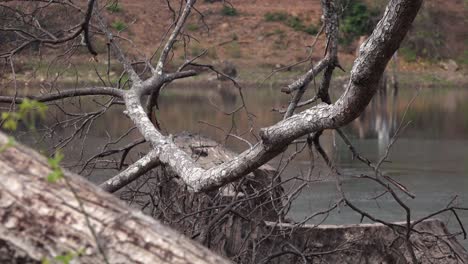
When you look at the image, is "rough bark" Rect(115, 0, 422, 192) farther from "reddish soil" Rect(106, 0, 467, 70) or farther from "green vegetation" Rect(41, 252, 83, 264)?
"reddish soil" Rect(106, 0, 467, 70)

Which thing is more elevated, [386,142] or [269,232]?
[386,142]

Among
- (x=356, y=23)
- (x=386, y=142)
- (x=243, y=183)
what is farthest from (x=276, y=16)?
(x=243, y=183)

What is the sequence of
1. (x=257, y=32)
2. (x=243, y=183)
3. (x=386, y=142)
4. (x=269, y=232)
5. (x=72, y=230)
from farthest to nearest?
1. (x=257, y=32)
2. (x=386, y=142)
3. (x=243, y=183)
4. (x=269, y=232)
5. (x=72, y=230)

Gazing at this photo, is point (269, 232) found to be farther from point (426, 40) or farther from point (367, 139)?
point (426, 40)

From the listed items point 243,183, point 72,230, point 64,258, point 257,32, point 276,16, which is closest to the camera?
point 64,258

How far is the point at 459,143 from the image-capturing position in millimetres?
17547

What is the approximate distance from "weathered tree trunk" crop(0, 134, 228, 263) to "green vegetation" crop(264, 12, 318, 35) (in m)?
30.4

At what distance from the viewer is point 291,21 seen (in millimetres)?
33469

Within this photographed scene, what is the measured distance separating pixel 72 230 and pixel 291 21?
3161cm

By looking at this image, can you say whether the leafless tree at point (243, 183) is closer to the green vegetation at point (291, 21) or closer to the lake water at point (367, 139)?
the lake water at point (367, 139)

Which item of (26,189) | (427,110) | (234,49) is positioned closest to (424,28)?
(234,49)

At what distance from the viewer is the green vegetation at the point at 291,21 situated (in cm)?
3259

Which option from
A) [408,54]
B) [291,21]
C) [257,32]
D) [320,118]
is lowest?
[320,118]

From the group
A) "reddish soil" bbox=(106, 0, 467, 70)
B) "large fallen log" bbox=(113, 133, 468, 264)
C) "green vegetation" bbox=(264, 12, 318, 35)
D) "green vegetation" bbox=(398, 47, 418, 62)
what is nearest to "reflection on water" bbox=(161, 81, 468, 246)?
"large fallen log" bbox=(113, 133, 468, 264)
